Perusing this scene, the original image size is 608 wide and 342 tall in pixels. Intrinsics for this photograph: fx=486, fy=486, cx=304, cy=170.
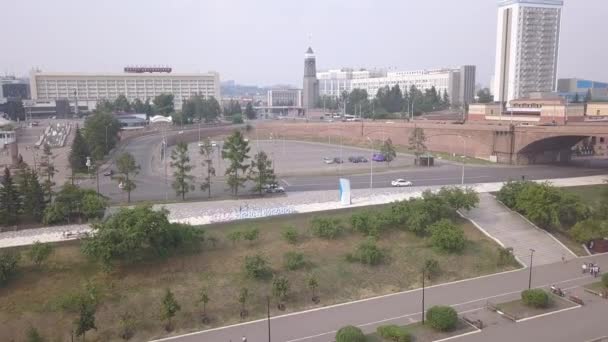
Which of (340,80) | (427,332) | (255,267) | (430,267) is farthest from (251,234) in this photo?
(340,80)

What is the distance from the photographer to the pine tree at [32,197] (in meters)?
24.4

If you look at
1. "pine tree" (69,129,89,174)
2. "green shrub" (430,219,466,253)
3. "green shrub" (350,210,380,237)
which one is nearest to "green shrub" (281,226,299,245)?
"green shrub" (350,210,380,237)

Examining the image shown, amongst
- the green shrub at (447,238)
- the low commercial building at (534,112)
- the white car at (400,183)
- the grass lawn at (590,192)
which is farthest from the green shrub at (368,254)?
the low commercial building at (534,112)

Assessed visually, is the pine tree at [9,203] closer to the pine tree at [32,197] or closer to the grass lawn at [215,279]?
the pine tree at [32,197]

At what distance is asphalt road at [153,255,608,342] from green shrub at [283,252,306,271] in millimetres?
2921

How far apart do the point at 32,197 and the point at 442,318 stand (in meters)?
20.4

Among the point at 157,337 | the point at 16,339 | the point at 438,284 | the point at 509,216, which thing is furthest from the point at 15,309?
the point at 509,216

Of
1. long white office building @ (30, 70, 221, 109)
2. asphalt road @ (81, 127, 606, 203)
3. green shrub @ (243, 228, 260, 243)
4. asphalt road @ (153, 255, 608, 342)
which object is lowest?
asphalt road @ (153, 255, 608, 342)

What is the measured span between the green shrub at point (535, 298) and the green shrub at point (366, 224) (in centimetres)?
776

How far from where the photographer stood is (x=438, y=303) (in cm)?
1948

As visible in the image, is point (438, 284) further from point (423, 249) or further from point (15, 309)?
point (15, 309)

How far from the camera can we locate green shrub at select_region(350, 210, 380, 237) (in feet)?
80.7

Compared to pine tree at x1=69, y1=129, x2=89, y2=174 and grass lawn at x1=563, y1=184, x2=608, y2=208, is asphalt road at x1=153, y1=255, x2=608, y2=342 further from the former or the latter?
pine tree at x1=69, y1=129, x2=89, y2=174

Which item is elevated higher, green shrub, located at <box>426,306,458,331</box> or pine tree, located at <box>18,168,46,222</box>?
pine tree, located at <box>18,168,46,222</box>
